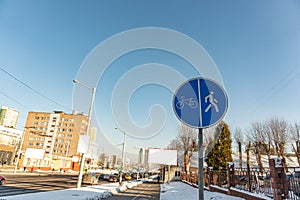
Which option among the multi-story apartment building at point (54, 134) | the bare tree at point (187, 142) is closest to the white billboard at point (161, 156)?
the bare tree at point (187, 142)

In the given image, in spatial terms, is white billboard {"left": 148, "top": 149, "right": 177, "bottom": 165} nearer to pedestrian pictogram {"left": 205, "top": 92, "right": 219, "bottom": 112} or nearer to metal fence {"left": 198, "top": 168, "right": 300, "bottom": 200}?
metal fence {"left": 198, "top": 168, "right": 300, "bottom": 200}

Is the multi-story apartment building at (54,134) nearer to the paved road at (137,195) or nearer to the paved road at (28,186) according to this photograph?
the paved road at (28,186)

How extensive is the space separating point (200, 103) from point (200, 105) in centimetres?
2

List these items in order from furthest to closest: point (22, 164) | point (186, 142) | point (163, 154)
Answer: point (22, 164), point (186, 142), point (163, 154)

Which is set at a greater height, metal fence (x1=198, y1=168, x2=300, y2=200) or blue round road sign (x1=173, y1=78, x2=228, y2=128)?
blue round road sign (x1=173, y1=78, x2=228, y2=128)

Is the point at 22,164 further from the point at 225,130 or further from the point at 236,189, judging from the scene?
the point at 236,189

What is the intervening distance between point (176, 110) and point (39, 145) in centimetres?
8972

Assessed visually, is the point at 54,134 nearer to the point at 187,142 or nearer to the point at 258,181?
the point at 187,142

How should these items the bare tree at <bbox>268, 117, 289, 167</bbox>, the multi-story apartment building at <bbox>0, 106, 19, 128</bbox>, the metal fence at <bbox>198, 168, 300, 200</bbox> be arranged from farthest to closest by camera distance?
1. the multi-story apartment building at <bbox>0, 106, 19, 128</bbox>
2. the bare tree at <bbox>268, 117, 289, 167</bbox>
3. the metal fence at <bbox>198, 168, 300, 200</bbox>

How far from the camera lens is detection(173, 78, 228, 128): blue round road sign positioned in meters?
2.32

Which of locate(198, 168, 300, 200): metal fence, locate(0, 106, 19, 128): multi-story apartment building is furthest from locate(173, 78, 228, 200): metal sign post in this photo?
locate(0, 106, 19, 128): multi-story apartment building

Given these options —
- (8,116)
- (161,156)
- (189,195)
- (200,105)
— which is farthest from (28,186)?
(8,116)

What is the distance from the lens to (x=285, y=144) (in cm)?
2623

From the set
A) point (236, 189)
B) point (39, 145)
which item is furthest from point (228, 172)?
point (39, 145)
